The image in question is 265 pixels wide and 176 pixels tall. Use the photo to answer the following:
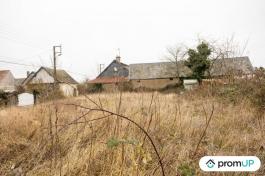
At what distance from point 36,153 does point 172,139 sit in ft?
5.61

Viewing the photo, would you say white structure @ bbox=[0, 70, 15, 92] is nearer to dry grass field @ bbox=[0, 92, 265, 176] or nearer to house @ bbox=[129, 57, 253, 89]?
house @ bbox=[129, 57, 253, 89]

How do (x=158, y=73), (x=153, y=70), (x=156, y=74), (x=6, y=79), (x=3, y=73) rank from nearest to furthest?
(x=156, y=74) < (x=158, y=73) < (x=153, y=70) < (x=6, y=79) < (x=3, y=73)

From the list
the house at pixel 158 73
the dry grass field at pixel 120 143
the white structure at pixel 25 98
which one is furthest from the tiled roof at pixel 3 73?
the dry grass field at pixel 120 143

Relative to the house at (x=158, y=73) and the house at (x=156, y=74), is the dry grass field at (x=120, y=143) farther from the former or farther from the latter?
the house at (x=156, y=74)

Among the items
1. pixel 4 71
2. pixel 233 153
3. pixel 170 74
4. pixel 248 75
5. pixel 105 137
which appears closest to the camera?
pixel 233 153

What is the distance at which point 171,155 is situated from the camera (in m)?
2.90

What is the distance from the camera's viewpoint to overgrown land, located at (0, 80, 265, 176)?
103 inches

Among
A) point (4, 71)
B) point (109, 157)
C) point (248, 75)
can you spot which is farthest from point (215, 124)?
point (4, 71)

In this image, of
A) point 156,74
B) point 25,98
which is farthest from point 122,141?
point 156,74

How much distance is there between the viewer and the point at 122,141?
1.94 m

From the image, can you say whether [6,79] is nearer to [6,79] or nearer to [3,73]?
[6,79]

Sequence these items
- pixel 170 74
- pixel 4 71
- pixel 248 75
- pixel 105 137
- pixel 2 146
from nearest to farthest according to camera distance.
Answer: pixel 105 137 → pixel 2 146 → pixel 248 75 → pixel 170 74 → pixel 4 71

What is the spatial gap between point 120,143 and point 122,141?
77 centimetres

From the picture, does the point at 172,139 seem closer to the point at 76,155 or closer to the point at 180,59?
the point at 76,155
